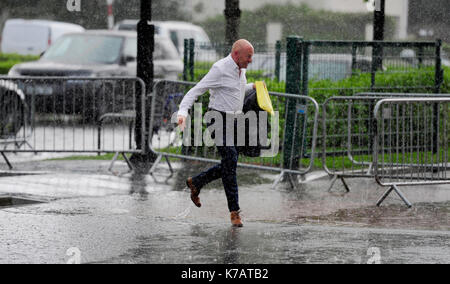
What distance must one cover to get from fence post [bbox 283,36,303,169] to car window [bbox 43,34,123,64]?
29.3ft

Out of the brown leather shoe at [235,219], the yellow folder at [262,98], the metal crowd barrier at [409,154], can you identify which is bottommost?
the brown leather shoe at [235,219]

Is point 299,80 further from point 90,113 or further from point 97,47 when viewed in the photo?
point 97,47

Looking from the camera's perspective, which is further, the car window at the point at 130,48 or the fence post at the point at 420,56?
the car window at the point at 130,48

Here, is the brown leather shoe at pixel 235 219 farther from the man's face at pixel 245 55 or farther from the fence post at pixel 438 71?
the fence post at pixel 438 71

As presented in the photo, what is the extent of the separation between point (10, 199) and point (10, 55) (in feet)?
73.5

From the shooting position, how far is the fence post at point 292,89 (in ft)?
41.1

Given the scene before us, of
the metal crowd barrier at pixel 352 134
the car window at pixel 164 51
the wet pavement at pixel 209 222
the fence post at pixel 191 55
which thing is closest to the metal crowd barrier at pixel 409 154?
the wet pavement at pixel 209 222

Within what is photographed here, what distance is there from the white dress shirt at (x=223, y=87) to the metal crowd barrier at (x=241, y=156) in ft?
8.26

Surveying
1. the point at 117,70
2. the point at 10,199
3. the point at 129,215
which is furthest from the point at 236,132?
the point at 117,70

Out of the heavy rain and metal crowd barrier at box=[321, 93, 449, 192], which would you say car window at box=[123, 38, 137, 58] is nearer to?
the heavy rain

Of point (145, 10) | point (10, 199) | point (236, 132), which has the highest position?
point (145, 10)

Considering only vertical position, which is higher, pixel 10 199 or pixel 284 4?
pixel 284 4

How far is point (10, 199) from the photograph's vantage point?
1067 cm
